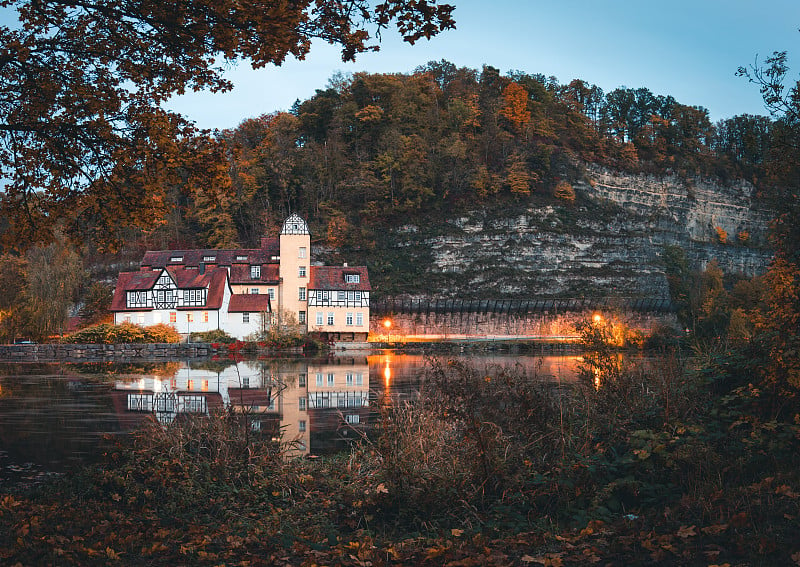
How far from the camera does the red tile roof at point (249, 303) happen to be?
69062 mm

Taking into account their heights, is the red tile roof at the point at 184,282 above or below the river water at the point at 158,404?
above

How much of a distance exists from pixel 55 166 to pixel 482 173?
91.2m

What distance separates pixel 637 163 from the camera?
380ft

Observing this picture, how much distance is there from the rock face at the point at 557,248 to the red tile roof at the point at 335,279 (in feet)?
42.8

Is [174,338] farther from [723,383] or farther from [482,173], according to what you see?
[723,383]

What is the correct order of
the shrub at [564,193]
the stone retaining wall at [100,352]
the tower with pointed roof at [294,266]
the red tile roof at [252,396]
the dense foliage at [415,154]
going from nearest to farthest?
the red tile roof at [252,396]
the stone retaining wall at [100,352]
the tower with pointed roof at [294,266]
the dense foliage at [415,154]
the shrub at [564,193]

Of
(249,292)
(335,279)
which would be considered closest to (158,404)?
(249,292)

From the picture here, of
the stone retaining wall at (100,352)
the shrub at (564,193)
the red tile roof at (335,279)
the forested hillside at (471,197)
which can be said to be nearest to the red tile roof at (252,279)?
the red tile roof at (335,279)

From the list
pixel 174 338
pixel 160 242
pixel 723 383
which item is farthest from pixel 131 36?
pixel 160 242

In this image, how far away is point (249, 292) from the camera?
7338 centimetres

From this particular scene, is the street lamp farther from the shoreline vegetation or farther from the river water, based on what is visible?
the shoreline vegetation

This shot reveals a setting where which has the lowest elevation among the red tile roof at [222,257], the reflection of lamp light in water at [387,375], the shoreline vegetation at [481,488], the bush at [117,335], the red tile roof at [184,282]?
the reflection of lamp light in water at [387,375]

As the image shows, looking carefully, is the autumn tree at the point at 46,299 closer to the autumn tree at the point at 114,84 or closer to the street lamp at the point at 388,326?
the street lamp at the point at 388,326

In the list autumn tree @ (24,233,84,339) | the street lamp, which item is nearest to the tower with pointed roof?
the street lamp
